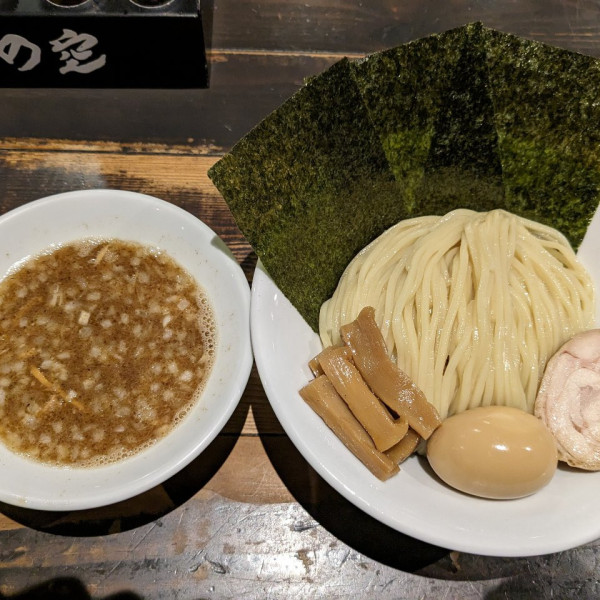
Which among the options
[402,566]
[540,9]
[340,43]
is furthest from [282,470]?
[540,9]

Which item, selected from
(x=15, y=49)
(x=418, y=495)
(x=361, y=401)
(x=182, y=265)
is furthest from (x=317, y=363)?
(x=15, y=49)

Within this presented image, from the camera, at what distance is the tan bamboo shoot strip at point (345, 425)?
4.38 feet

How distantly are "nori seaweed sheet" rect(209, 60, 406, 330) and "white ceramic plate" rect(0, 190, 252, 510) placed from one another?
22cm

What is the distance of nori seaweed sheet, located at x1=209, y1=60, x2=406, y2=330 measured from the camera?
144 centimetres

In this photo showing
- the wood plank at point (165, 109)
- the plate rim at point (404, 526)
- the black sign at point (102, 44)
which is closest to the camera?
the plate rim at point (404, 526)

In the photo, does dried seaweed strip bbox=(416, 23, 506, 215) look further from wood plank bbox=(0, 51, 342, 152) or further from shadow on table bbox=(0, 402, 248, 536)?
shadow on table bbox=(0, 402, 248, 536)

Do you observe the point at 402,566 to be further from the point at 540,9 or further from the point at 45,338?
the point at 540,9

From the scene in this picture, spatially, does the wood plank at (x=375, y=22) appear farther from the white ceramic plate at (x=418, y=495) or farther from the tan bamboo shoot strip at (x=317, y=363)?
the tan bamboo shoot strip at (x=317, y=363)

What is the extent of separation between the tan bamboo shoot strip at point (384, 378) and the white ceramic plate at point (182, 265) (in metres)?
0.31

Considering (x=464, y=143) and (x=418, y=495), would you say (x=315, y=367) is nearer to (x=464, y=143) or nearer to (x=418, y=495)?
(x=418, y=495)

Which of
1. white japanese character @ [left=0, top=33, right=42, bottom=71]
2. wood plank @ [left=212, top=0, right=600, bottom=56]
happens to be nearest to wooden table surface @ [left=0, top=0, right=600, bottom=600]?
white japanese character @ [left=0, top=33, right=42, bottom=71]

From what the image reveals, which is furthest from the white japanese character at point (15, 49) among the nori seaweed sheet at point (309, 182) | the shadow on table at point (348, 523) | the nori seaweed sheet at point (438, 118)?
the shadow on table at point (348, 523)

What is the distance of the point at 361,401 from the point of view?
4.58 ft

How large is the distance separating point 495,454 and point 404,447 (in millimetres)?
214
